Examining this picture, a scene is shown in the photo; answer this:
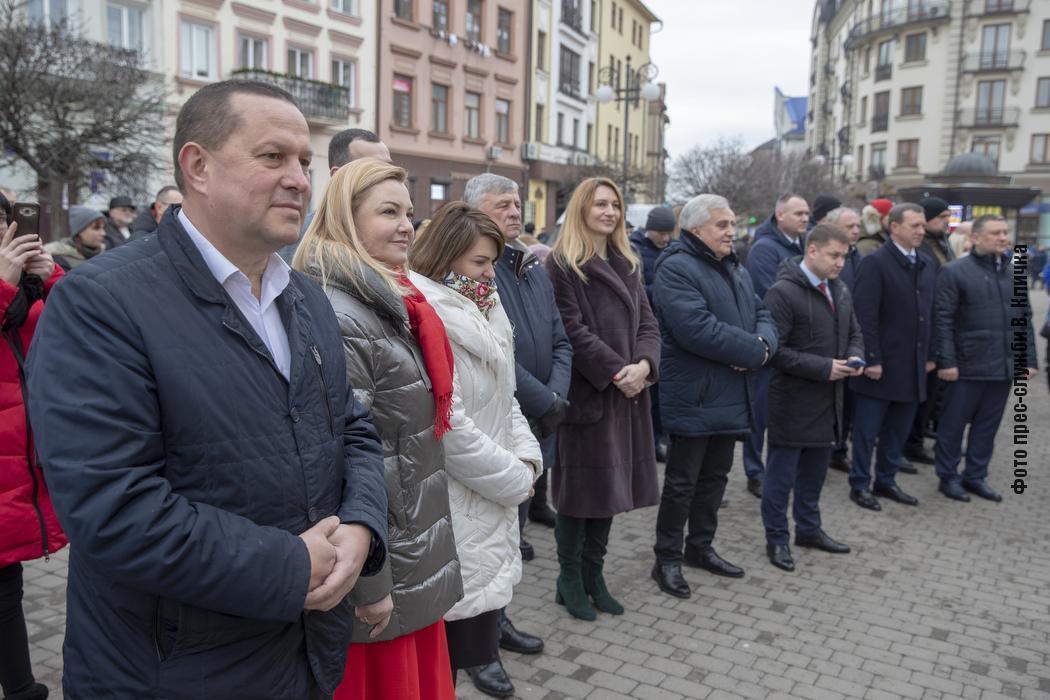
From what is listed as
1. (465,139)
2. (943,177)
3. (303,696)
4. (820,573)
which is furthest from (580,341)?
(465,139)

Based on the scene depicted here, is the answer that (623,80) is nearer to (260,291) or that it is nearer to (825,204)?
(825,204)

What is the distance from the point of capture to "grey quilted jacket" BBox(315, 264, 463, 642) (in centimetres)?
250

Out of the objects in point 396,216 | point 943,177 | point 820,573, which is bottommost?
point 820,573

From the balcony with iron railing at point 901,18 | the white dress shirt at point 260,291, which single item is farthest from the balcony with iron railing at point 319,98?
the balcony with iron railing at point 901,18

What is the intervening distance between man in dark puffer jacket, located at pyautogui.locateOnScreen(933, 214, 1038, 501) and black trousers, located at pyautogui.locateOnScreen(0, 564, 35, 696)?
257 inches

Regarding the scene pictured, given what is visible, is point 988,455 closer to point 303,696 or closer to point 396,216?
point 396,216

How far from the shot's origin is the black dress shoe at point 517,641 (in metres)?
4.12

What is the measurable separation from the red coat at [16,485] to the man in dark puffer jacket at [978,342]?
21.1ft

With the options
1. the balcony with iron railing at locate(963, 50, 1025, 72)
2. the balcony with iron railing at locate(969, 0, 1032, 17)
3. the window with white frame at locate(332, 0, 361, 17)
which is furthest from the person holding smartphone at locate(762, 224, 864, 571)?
the balcony with iron railing at locate(969, 0, 1032, 17)

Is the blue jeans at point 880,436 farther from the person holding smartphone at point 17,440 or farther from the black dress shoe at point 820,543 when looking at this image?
the person holding smartphone at point 17,440

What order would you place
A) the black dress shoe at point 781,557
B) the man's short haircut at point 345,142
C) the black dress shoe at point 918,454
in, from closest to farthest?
1. the man's short haircut at point 345,142
2. the black dress shoe at point 781,557
3. the black dress shoe at point 918,454

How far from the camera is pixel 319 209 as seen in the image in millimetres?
2814

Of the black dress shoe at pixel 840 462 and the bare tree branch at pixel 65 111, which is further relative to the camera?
the bare tree branch at pixel 65 111

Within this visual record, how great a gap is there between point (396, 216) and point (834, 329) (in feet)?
12.2
